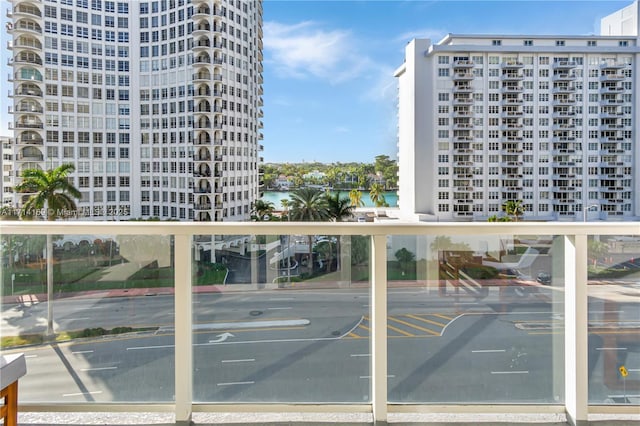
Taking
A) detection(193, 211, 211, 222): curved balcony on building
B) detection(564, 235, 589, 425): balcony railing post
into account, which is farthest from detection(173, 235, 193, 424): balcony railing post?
detection(564, 235, 589, 425): balcony railing post

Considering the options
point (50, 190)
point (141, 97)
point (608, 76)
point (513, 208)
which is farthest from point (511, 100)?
point (50, 190)

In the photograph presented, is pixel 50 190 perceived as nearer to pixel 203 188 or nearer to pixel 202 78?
pixel 203 188

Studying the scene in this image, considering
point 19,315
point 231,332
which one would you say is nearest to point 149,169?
point 19,315

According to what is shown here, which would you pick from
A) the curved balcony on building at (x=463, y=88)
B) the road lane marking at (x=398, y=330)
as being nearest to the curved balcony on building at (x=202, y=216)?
the road lane marking at (x=398, y=330)

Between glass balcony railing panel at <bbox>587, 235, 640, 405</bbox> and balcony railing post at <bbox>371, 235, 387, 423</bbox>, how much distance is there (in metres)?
0.73

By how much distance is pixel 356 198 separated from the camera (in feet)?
6.16

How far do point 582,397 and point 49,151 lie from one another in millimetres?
2701

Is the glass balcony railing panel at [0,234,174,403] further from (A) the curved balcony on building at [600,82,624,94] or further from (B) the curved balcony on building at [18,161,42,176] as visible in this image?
(A) the curved balcony on building at [600,82,624,94]

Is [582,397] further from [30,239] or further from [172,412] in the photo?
[30,239]

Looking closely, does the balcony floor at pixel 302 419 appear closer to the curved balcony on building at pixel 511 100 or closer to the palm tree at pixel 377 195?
the palm tree at pixel 377 195

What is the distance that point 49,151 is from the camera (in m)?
2.07

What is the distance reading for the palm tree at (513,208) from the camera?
180cm

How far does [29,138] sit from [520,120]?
2.58 m

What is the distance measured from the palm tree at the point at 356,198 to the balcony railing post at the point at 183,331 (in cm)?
80
